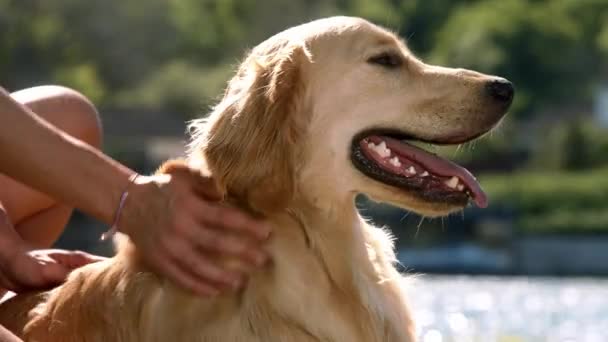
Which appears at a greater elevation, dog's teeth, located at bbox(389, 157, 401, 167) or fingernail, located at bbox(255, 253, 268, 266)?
dog's teeth, located at bbox(389, 157, 401, 167)

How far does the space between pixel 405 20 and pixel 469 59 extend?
21.6ft

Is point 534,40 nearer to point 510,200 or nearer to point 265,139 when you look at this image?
point 510,200

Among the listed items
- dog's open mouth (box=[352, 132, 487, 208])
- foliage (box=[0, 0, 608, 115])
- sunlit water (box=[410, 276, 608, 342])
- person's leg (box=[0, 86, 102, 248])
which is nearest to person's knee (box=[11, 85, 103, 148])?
person's leg (box=[0, 86, 102, 248])

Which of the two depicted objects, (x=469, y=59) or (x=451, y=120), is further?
(x=469, y=59)

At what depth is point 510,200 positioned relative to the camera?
52.7 m

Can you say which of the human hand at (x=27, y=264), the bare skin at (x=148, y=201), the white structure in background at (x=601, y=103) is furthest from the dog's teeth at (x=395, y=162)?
the white structure in background at (x=601, y=103)

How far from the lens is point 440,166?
14.0 ft

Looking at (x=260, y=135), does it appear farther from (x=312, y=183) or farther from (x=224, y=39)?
(x=224, y=39)

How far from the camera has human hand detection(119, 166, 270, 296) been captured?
12.1 ft

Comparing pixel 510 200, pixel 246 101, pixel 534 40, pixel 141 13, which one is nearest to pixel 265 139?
pixel 246 101

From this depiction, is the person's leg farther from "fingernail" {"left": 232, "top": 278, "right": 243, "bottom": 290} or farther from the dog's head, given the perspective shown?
"fingernail" {"left": 232, "top": 278, "right": 243, "bottom": 290}

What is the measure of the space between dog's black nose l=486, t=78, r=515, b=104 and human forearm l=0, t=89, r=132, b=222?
1.23 m

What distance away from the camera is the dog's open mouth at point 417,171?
4.23 m

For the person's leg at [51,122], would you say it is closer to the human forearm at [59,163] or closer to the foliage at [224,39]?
the human forearm at [59,163]
